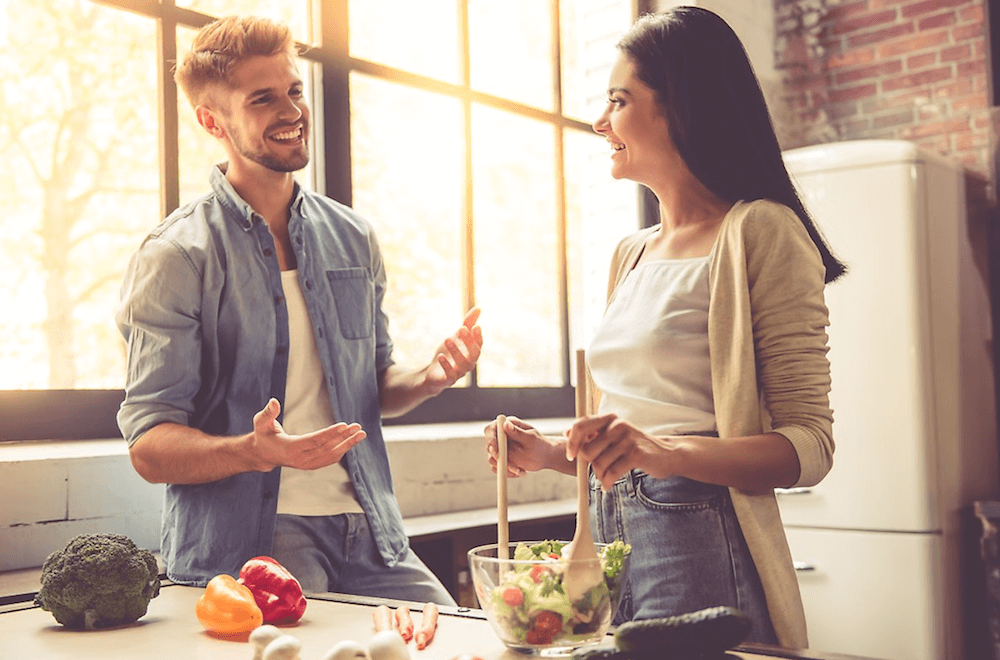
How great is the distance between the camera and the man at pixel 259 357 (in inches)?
76.4

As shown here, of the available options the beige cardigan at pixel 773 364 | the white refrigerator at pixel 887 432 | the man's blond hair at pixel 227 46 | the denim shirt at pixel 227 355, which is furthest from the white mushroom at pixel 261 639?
the white refrigerator at pixel 887 432

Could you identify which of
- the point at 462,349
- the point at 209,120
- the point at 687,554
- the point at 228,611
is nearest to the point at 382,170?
the point at 209,120

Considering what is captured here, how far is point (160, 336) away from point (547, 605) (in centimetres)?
111

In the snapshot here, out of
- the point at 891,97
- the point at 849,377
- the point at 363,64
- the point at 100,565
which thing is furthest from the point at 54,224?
the point at 891,97

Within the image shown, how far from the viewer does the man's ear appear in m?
2.21

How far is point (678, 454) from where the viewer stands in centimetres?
143

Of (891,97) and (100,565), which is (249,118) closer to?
(100,565)

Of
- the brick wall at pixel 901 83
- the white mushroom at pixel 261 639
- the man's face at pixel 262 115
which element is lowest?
the white mushroom at pixel 261 639

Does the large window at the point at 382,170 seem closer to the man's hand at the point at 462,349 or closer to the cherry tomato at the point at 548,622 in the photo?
the man's hand at the point at 462,349

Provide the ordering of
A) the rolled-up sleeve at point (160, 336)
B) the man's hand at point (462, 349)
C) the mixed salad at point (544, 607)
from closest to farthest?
the mixed salad at point (544, 607), the rolled-up sleeve at point (160, 336), the man's hand at point (462, 349)

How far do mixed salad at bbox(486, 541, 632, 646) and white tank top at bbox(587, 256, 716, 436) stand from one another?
49cm

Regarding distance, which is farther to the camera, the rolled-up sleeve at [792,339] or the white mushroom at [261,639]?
the rolled-up sleeve at [792,339]

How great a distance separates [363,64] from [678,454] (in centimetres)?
204

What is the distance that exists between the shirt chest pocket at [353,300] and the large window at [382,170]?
57cm
